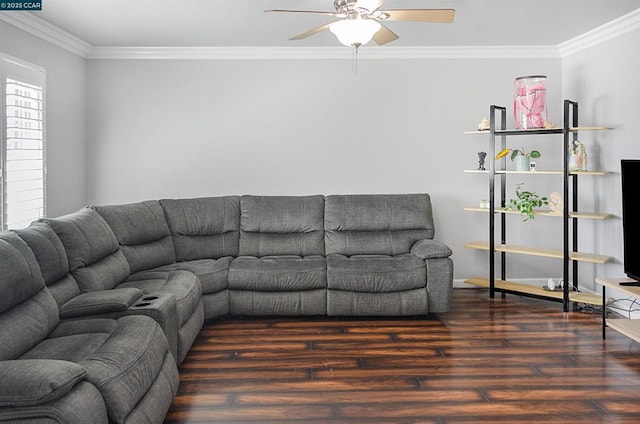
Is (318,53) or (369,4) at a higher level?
(318,53)

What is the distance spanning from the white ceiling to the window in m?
0.53

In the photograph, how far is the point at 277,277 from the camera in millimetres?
4863

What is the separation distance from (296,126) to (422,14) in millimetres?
2805

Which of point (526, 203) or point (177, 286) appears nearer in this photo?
point (177, 286)

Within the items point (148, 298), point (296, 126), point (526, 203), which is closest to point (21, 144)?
point (148, 298)

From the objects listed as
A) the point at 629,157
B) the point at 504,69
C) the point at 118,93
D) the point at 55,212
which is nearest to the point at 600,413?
the point at 629,157

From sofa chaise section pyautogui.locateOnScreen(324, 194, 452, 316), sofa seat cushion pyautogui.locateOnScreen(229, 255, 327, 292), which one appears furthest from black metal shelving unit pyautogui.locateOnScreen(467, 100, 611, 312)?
sofa seat cushion pyautogui.locateOnScreen(229, 255, 327, 292)

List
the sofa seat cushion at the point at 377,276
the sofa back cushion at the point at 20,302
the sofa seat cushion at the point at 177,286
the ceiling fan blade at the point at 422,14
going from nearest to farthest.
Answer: the sofa back cushion at the point at 20,302
the ceiling fan blade at the point at 422,14
the sofa seat cushion at the point at 177,286
the sofa seat cushion at the point at 377,276

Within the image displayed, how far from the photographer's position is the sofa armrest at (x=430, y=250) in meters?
4.89

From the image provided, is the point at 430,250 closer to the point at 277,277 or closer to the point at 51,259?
the point at 277,277

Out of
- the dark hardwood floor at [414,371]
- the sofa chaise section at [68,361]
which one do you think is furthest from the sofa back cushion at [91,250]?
the dark hardwood floor at [414,371]

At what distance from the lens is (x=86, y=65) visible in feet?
19.3

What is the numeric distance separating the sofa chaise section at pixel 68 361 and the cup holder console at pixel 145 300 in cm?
27

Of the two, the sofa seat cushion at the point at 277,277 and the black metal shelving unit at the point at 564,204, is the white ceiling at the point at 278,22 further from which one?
the sofa seat cushion at the point at 277,277
